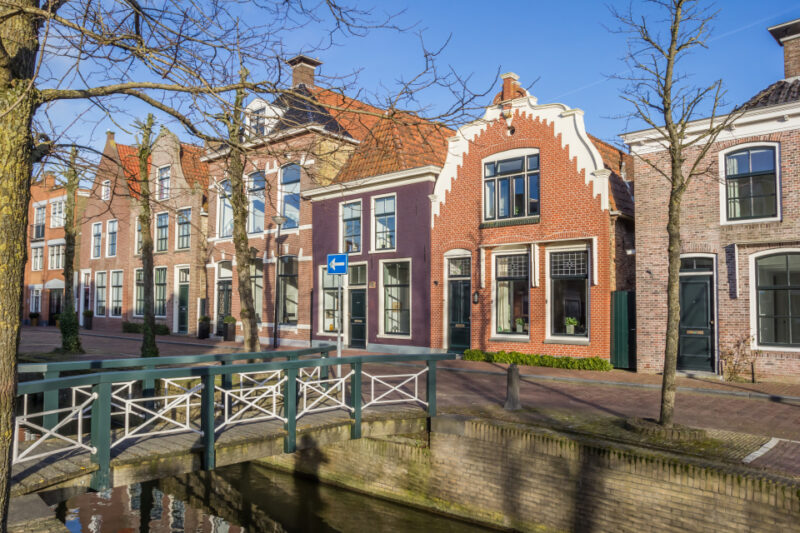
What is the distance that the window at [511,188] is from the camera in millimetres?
17703

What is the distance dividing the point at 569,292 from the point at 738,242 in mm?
4262

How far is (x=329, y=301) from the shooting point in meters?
22.9

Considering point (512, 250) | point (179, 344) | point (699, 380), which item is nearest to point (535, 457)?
point (699, 380)

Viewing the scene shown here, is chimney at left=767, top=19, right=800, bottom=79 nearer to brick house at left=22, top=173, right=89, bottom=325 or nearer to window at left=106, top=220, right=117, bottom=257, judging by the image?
window at left=106, top=220, right=117, bottom=257

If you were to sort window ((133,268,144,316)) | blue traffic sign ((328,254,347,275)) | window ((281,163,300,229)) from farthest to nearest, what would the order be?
window ((133,268,144,316)), window ((281,163,300,229)), blue traffic sign ((328,254,347,275))

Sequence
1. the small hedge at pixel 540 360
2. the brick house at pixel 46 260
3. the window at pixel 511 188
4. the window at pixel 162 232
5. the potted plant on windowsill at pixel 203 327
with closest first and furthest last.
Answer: the small hedge at pixel 540 360 < the window at pixel 511 188 < the potted plant on windowsill at pixel 203 327 < the window at pixel 162 232 < the brick house at pixel 46 260

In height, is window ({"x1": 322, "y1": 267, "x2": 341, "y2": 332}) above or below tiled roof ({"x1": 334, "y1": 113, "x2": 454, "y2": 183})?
below

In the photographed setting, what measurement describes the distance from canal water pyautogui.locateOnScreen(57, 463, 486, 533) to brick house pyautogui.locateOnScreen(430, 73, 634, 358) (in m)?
8.88

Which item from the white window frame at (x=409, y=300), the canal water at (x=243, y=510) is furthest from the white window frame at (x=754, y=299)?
the white window frame at (x=409, y=300)

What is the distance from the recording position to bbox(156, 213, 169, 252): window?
30531 millimetres

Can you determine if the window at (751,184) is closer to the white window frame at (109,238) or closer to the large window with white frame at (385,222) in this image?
the large window with white frame at (385,222)

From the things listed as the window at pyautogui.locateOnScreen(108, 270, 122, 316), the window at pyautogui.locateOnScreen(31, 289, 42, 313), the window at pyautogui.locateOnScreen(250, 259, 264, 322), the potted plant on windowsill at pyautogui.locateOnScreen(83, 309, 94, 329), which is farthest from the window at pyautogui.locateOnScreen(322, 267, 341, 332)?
the window at pyautogui.locateOnScreen(31, 289, 42, 313)

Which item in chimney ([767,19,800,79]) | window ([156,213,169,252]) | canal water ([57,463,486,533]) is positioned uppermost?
chimney ([767,19,800,79])

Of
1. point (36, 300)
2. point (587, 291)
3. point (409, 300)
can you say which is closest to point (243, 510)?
point (587, 291)
